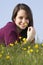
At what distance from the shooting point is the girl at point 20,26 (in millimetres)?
4887

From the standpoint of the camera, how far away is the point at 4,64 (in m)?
3.35

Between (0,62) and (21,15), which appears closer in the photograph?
(0,62)

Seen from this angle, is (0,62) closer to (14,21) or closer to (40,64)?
(40,64)

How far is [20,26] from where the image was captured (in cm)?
489

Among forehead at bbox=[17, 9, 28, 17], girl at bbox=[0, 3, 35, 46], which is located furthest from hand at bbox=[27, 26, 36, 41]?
forehead at bbox=[17, 9, 28, 17]

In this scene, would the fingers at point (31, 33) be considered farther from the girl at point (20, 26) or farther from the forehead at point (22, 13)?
the forehead at point (22, 13)

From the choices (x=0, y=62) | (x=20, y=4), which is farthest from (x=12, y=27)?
(x=0, y=62)

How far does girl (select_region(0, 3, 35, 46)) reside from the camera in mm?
4887

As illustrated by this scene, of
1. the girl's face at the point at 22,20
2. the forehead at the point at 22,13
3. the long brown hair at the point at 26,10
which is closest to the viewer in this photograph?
the girl's face at the point at 22,20

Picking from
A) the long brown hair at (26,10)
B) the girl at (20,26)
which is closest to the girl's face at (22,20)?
the girl at (20,26)

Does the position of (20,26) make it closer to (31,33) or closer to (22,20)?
(22,20)

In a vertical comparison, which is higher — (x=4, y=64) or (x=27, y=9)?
(x=27, y=9)

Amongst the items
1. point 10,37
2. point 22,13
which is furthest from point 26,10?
point 10,37

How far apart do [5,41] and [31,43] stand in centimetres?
57
